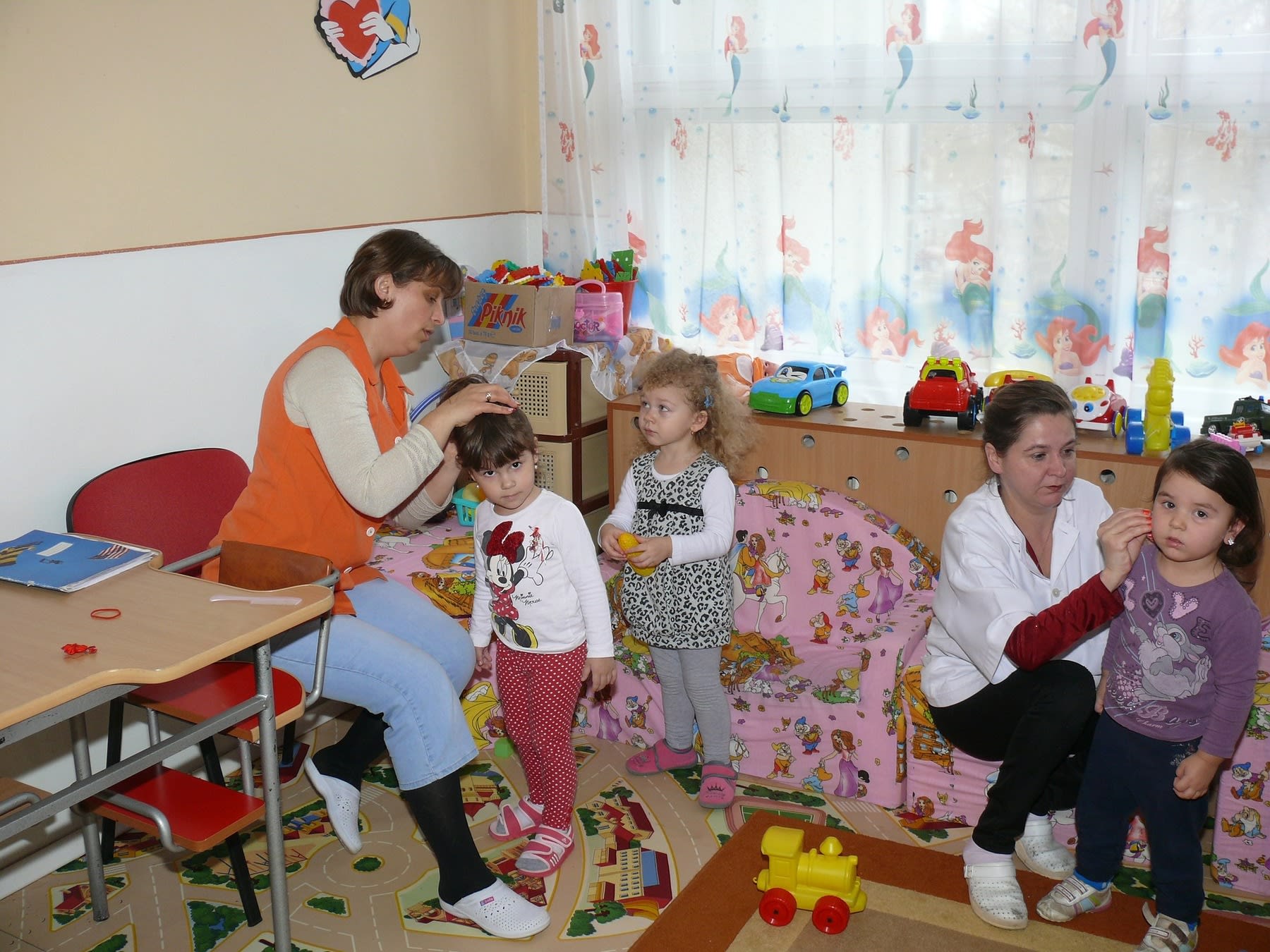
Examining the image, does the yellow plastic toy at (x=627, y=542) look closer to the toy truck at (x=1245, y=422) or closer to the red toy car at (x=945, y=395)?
the red toy car at (x=945, y=395)

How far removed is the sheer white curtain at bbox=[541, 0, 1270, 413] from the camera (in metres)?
2.79

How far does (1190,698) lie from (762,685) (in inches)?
38.4

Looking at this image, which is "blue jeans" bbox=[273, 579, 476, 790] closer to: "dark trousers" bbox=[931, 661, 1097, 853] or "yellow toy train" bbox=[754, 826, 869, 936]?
"yellow toy train" bbox=[754, 826, 869, 936]

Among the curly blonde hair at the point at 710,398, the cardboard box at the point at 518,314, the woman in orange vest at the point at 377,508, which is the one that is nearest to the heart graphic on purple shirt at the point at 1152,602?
the curly blonde hair at the point at 710,398

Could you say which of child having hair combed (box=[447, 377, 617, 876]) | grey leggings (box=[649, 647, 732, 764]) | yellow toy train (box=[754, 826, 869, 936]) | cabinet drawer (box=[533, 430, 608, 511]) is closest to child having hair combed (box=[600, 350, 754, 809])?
grey leggings (box=[649, 647, 732, 764])

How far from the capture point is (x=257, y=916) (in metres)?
2.27

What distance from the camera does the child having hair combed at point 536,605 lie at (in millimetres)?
2314

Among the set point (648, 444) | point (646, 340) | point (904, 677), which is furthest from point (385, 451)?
point (646, 340)

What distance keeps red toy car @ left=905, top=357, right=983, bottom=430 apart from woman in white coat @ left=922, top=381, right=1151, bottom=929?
0.58 m

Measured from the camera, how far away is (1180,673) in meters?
2.04

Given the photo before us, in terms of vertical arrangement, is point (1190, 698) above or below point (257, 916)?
above

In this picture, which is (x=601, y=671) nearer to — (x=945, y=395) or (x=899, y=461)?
(x=899, y=461)

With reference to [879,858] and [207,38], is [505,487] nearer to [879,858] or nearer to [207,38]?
[879,858]

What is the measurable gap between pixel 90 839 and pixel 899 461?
2053 millimetres
